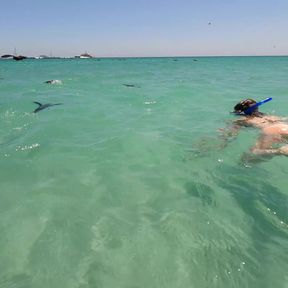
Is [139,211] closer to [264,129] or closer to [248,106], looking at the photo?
[264,129]

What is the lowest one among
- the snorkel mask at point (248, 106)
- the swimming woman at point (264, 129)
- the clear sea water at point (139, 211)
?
the clear sea water at point (139, 211)

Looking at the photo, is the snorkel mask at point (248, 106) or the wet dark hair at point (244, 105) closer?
the snorkel mask at point (248, 106)

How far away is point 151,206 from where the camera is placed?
5762 mm

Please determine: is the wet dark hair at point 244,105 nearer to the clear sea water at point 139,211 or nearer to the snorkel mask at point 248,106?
the snorkel mask at point 248,106

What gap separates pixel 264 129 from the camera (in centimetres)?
900

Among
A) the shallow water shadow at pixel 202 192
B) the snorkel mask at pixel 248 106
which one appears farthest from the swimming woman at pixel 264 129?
the shallow water shadow at pixel 202 192

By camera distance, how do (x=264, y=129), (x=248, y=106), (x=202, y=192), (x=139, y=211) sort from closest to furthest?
(x=139, y=211) → (x=202, y=192) → (x=264, y=129) → (x=248, y=106)

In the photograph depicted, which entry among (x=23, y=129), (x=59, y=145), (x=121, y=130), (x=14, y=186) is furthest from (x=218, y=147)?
(x=23, y=129)

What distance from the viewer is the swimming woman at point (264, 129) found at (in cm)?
772

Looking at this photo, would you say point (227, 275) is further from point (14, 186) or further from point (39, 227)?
point (14, 186)

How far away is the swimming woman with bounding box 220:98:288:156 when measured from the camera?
25.3ft

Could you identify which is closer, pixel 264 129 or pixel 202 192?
pixel 202 192

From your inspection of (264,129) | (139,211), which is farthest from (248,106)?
(139,211)

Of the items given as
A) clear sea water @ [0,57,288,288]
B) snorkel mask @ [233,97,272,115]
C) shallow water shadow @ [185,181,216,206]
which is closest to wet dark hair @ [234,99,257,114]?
snorkel mask @ [233,97,272,115]
